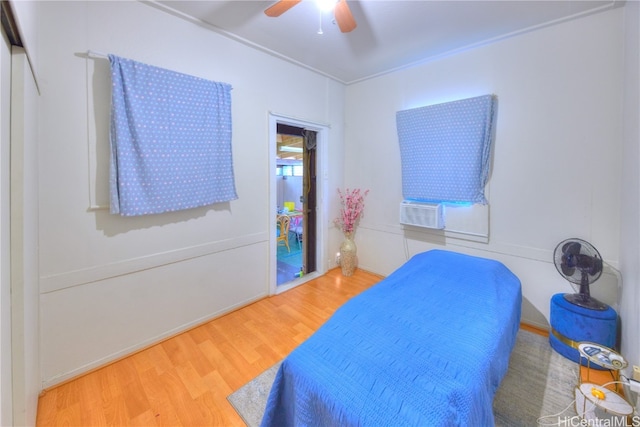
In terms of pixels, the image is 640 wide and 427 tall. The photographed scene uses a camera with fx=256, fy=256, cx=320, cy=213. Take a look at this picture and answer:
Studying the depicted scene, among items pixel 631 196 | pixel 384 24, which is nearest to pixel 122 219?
pixel 384 24

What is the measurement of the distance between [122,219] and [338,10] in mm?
2076

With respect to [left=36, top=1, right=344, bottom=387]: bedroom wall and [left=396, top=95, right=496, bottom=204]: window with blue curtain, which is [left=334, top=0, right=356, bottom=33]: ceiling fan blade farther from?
[left=396, top=95, right=496, bottom=204]: window with blue curtain

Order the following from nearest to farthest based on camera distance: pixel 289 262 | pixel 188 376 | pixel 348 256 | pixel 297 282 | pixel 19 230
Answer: pixel 19 230 → pixel 188 376 → pixel 297 282 → pixel 348 256 → pixel 289 262

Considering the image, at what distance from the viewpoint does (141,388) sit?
5.52 ft

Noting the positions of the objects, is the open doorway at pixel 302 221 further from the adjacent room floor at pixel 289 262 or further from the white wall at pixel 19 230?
the white wall at pixel 19 230

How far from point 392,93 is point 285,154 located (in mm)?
3988

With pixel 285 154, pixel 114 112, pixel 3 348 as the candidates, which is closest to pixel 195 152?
pixel 114 112

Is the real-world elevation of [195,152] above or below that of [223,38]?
below

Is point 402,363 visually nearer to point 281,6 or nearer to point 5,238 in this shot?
point 5,238

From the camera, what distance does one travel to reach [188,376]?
A: 179 cm

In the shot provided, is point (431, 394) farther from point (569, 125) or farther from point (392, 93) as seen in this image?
point (392, 93)

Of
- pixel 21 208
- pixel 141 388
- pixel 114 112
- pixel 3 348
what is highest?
pixel 114 112


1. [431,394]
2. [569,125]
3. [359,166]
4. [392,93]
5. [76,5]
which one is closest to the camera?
[431,394]

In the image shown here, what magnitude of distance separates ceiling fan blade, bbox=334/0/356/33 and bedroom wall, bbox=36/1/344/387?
1.20 m
